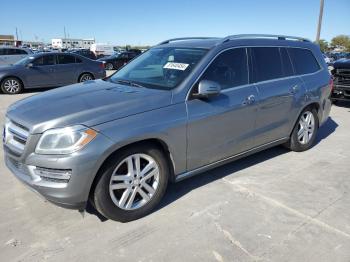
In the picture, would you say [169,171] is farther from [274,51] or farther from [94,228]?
[274,51]

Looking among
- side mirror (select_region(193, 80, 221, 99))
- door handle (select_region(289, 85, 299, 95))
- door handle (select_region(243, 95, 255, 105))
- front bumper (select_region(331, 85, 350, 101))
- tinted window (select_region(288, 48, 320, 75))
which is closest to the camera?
side mirror (select_region(193, 80, 221, 99))

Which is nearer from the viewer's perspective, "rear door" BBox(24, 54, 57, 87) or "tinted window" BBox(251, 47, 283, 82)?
"tinted window" BBox(251, 47, 283, 82)

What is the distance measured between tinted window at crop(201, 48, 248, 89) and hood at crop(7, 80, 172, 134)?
26.7 inches

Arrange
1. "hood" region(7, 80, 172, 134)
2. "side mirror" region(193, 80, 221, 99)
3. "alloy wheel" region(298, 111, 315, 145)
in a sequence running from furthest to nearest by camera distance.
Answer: "alloy wheel" region(298, 111, 315, 145)
"side mirror" region(193, 80, 221, 99)
"hood" region(7, 80, 172, 134)

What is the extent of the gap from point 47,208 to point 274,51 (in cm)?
358

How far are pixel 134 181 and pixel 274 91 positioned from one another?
93.1 inches

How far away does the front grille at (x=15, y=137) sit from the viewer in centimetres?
329

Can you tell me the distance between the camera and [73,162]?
303 cm

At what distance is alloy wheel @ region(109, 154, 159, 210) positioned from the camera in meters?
3.38

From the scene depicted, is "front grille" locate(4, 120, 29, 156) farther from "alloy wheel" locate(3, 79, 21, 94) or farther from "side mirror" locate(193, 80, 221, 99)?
"alloy wheel" locate(3, 79, 21, 94)

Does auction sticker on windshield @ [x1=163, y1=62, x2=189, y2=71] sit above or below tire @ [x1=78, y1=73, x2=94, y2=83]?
above

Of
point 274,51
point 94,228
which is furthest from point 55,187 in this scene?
point 274,51

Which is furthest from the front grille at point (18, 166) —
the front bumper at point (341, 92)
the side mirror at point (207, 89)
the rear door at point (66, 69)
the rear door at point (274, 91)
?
the rear door at point (66, 69)

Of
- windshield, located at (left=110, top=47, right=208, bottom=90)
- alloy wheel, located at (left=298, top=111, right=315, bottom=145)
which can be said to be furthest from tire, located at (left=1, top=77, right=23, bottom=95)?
alloy wheel, located at (left=298, top=111, right=315, bottom=145)
